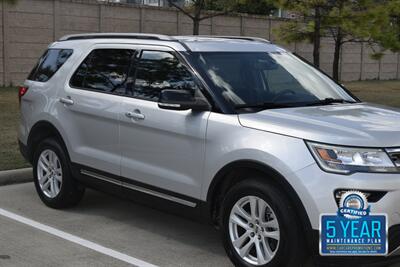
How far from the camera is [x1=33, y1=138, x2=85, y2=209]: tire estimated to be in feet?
20.4

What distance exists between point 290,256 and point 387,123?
4.04 ft

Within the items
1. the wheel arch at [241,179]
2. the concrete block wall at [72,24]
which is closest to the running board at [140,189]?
the wheel arch at [241,179]

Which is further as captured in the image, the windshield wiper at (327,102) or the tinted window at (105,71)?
the tinted window at (105,71)

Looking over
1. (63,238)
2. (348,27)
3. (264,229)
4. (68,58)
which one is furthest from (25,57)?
(264,229)

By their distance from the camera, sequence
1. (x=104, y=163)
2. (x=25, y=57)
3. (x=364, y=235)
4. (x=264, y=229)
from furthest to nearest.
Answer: (x=25, y=57) < (x=104, y=163) < (x=264, y=229) < (x=364, y=235)

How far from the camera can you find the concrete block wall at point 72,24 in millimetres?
18562

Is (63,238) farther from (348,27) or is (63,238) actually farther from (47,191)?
(348,27)

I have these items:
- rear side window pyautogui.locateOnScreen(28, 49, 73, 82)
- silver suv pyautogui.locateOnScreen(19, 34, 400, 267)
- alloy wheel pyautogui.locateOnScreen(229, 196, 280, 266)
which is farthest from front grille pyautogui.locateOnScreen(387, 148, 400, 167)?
rear side window pyautogui.locateOnScreen(28, 49, 73, 82)

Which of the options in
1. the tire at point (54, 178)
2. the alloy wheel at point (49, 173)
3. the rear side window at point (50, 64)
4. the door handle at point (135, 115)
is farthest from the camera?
the rear side window at point (50, 64)

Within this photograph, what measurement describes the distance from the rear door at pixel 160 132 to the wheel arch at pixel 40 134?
1.12m

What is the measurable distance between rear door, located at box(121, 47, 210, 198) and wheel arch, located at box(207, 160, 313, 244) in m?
0.15

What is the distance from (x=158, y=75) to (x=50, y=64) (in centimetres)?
183

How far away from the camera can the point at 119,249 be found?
5.20m

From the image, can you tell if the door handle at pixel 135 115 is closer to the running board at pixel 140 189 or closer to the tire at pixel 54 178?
the running board at pixel 140 189
